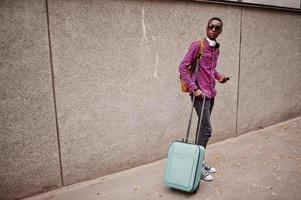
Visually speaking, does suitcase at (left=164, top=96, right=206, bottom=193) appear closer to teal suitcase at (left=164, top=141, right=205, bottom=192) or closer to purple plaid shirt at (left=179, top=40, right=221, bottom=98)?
teal suitcase at (left=164, top=141, right=205, bottom=192)

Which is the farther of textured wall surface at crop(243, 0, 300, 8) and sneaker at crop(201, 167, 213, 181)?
textured wall surface at crop(243, 0, 300, 8)

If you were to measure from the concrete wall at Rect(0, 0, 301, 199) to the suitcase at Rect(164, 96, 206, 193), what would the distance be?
97cm

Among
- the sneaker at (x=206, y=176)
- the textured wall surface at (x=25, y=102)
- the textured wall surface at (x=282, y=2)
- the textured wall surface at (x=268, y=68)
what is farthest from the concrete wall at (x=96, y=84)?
the sneaker at (x=206, y=176)

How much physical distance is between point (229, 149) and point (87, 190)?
8.22 feet

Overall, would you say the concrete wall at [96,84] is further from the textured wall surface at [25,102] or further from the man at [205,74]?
the man at [205,74]

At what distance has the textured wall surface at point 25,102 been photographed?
3223mm

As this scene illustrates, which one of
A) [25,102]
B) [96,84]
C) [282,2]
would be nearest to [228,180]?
[96,84]

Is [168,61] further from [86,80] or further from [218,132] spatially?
[218,132]

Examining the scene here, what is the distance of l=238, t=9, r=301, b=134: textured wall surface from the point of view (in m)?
5.66

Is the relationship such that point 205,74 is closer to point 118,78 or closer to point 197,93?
point 197,93

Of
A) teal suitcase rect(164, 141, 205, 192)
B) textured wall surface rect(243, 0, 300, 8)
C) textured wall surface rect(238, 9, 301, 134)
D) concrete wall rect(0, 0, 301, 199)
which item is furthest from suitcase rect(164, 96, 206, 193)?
textured wall surface rect(243, 0, 300, 8)

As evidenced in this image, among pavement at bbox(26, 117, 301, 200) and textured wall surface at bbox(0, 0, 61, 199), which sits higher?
textured wall surface at bbox(0, 0, 61, 199)

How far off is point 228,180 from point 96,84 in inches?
83.1

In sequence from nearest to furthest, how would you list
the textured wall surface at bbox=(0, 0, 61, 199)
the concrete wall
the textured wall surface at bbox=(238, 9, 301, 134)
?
the textured wall surface at bbox=(0, 0, 61, 199), the concrete wall, the textured wall surface at bbox=(238, 9, 301, 134)
